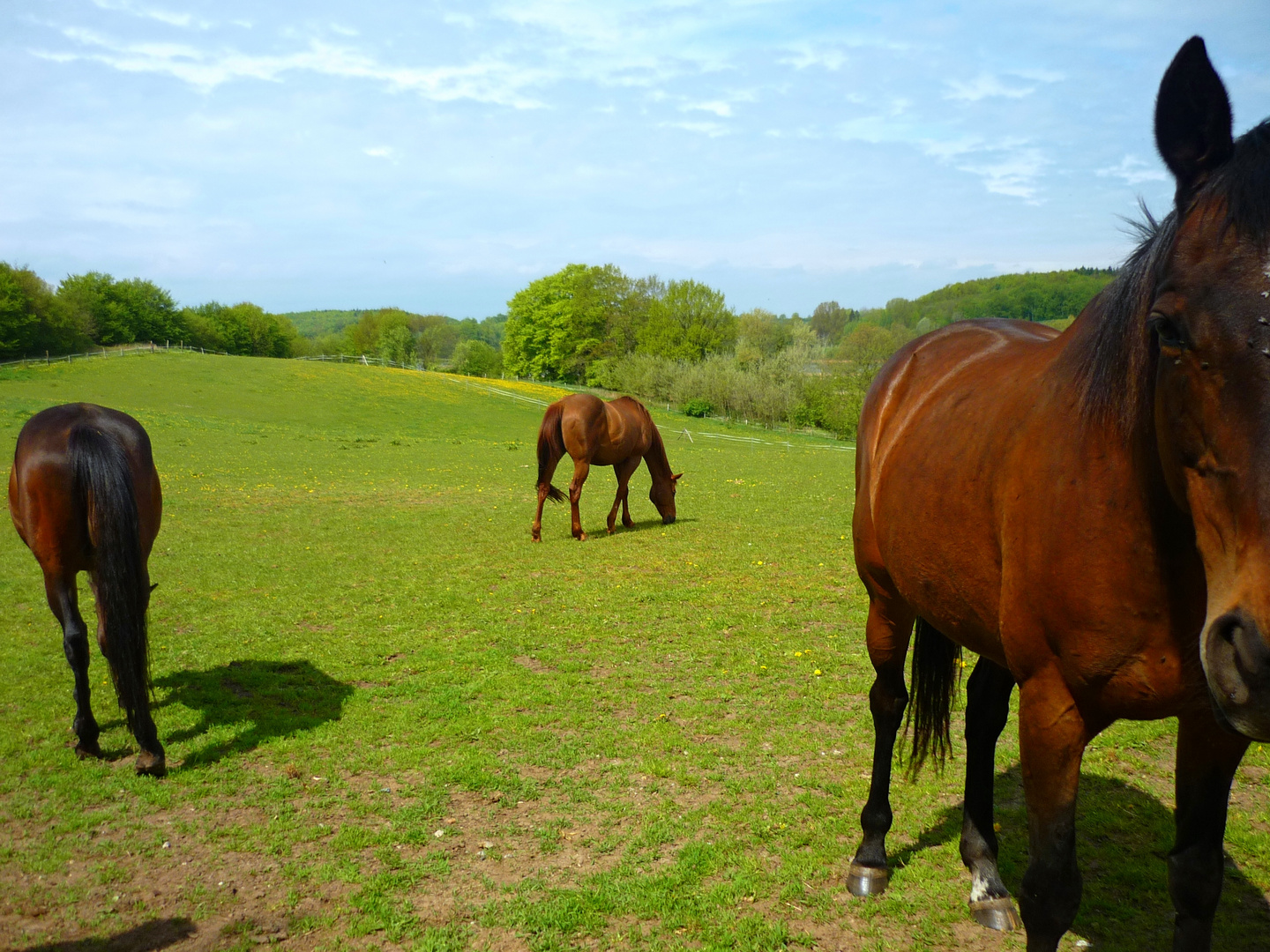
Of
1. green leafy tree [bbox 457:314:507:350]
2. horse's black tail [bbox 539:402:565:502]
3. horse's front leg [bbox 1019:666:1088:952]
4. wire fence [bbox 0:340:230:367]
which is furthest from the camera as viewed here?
green leafy tree [bbox 457:314:507:350]

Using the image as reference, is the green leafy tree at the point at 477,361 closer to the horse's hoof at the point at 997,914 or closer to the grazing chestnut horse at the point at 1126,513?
the horse's hoof at the point at 997,914

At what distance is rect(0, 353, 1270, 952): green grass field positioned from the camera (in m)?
3.33

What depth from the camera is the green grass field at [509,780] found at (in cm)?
333

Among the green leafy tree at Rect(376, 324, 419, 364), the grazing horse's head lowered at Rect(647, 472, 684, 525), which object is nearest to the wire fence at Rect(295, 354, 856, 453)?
the grazing horse's head lowered at Rect(647, 472, 684, 525)

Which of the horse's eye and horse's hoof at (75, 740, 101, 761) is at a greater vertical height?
the horse's eye

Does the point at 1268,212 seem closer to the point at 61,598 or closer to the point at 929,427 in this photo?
the point at 929,427

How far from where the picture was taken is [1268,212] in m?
1.52

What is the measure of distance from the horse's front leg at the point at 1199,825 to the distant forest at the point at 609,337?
30.9 meters

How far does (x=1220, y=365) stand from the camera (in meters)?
1.52

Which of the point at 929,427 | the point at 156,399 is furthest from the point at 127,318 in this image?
the point at 929,427

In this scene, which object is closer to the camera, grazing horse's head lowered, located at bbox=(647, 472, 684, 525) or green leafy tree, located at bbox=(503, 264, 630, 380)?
grazing horse's head lowered, located at bbox=(647, 472, 684, 525)

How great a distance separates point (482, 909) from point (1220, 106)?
367 centimetres

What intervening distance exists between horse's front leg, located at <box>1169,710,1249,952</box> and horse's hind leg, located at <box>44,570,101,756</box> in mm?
5599

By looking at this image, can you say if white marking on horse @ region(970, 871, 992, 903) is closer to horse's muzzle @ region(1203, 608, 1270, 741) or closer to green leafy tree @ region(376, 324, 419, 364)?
horse's muzzle @ region(1203, 608, 1270, 741)
